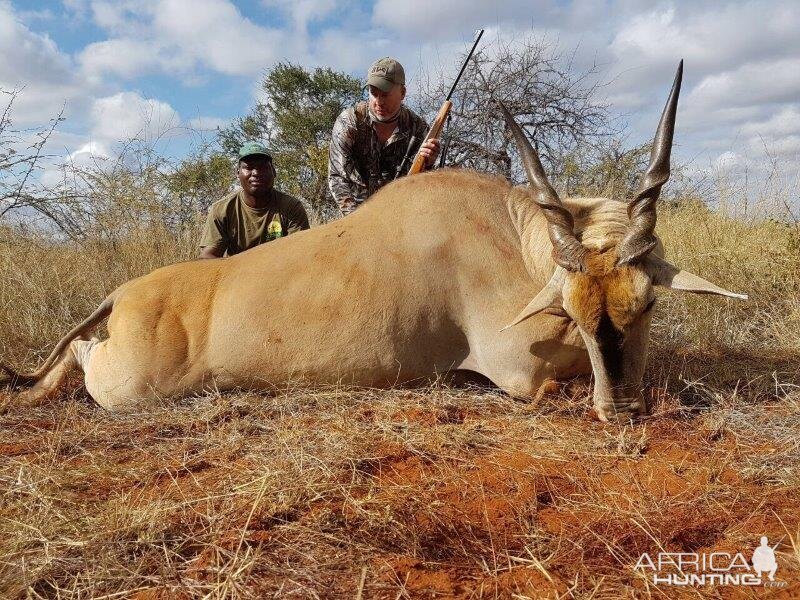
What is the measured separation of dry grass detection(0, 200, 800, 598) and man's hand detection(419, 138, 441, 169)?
2.69 meters

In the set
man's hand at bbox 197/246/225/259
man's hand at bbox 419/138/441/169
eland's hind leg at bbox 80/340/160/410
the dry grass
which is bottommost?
the dry grass

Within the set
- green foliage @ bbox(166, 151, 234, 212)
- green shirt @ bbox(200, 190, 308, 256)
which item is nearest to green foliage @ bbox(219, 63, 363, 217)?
green foliage @ bbox(166, 151, 234, 212)

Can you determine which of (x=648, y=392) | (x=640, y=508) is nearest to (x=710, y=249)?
(x=648, y=392)

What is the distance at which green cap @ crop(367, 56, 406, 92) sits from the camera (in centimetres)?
595

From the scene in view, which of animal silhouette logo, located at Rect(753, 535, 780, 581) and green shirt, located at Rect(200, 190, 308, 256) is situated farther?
green shirt, located at Rect(200, 190, 308, 256)

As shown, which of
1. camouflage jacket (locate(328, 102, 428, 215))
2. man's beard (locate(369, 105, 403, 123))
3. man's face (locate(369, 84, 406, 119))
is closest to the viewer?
man's face (locate(369, 84, 406, 119))

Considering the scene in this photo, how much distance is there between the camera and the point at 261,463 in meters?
2.89

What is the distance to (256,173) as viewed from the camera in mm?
6422

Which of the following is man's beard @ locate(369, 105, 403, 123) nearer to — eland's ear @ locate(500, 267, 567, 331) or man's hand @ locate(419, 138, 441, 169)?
man's hand @ locate(419, 138, 441, 169)

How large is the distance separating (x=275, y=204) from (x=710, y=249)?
16.8 feet

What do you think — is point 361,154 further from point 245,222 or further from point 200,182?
point 200,182

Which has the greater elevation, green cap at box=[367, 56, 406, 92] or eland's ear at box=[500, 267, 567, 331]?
green cap at box=[367, 56, 406, 92]

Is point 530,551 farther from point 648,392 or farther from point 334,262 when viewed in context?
point 334,262

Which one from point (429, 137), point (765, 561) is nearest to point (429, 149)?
point (429, 137)
